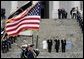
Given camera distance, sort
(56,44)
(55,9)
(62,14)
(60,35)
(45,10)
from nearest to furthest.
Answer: (56,44)
(60,35)
(62,14)
(55,9)
(45,10)

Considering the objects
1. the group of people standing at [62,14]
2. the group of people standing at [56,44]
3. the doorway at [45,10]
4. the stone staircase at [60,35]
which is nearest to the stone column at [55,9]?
the doorway at [45,10]

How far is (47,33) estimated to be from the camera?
35.2 metres

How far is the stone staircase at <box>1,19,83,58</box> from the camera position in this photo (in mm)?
29141

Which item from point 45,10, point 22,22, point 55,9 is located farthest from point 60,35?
point 22,22

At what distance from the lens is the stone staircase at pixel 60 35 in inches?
1147

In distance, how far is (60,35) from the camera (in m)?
34.4

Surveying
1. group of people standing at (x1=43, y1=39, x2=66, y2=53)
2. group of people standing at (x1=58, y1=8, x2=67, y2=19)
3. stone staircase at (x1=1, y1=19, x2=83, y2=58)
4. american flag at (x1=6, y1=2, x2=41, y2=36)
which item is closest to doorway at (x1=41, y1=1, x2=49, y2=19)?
group of people standing at (x1=58, y1=8, x2=67, y2=19)

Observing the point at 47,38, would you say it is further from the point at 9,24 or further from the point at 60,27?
the point at 9,24

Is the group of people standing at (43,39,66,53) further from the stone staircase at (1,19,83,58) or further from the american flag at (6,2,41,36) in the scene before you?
the american flag at (6,2,41,36)

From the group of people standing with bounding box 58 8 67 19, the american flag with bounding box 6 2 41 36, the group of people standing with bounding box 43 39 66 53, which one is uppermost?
the american flag with bounding box 6 2 41 36

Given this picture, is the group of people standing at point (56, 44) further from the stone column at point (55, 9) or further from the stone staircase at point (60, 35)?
the stone column at point (55, 9)

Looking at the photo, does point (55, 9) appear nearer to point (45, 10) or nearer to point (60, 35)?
point (45, 10)

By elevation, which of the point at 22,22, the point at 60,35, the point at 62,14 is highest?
the point at 22,22

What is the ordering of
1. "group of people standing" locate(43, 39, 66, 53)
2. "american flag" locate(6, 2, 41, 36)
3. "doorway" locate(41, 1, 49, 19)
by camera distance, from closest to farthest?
"american flag" locate(6, 2, 41, 36) → "group of people standing" locate(43, 39, 66, 53) → "doorway" locate(41, 1, 49, 19)
